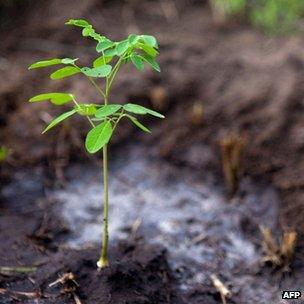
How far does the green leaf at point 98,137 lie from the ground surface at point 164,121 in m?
0.60

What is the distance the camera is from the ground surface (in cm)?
217

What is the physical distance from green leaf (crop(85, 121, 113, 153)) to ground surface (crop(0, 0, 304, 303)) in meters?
0.60

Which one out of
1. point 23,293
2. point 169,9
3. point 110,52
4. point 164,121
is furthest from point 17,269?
point 169,9

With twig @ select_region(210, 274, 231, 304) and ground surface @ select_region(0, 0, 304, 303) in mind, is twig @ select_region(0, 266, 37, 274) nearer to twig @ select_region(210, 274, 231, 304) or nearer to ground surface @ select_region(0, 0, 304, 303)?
ground surface @ select_region(0, 0, 304, 303)

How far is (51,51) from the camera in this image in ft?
11.4

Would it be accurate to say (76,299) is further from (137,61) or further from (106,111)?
(137,61)

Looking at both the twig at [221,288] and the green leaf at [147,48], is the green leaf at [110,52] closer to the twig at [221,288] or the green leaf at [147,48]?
the green leaf at [147,48]

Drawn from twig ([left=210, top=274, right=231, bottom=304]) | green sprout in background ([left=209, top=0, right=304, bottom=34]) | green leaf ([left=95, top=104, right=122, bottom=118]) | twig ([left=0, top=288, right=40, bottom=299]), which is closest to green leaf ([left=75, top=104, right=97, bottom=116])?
green leaf ([left=95, top=104, right=122, bottom=118])

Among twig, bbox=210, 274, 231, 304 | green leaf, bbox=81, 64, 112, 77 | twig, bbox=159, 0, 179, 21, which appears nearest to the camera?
green leaf, bbox=81, 64, 112, 77

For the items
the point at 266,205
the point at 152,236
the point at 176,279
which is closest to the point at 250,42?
the point at 266,205

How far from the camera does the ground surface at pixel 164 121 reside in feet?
7.13

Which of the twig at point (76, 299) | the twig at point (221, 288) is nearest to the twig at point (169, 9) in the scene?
the twig at point (221, 288)

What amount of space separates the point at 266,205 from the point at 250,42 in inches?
56.2

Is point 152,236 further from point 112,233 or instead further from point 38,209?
point 38,209
